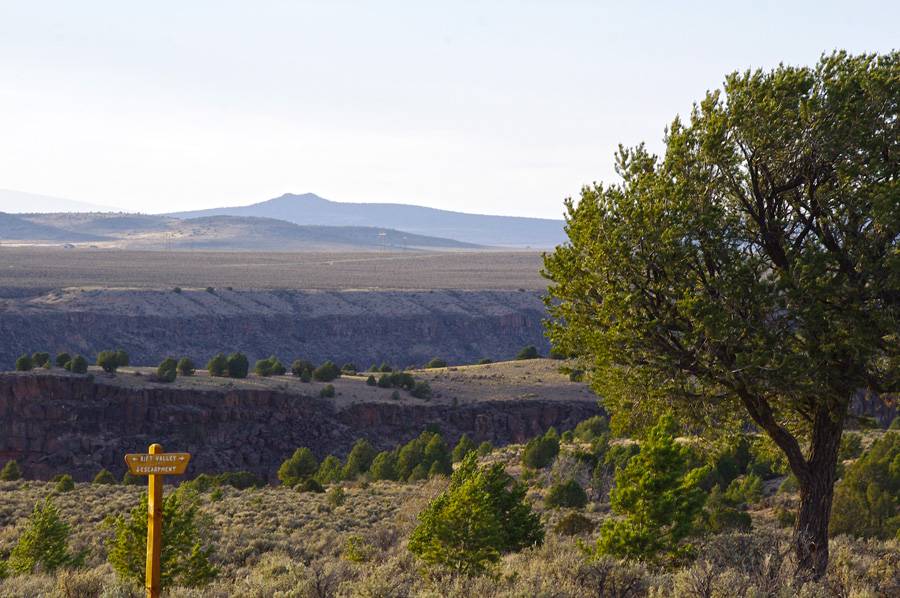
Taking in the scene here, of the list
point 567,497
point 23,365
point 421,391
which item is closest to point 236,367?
point 421,391

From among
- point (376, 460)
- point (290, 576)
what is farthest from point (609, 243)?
point (376, 460)

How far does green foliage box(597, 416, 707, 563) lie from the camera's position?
1722 cm

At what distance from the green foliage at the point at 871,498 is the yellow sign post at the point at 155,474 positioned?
27.6 metres

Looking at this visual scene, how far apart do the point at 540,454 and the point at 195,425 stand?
121 feet

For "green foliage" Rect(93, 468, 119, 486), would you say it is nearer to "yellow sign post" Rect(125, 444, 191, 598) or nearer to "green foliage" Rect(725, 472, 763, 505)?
"green foliage" Rect(725, 472, 763, 505)

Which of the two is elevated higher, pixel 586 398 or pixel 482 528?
pixel 482 528

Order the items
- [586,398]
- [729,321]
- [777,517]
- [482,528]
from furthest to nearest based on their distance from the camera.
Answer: [586,398]
[777,517]
[482,528]
[729,321]

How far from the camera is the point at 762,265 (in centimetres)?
1472

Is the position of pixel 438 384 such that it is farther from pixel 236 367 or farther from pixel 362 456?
pixel 362 456

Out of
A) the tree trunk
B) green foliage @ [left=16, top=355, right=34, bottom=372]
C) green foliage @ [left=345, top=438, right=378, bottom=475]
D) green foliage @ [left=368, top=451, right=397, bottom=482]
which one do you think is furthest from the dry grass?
the tree trunk

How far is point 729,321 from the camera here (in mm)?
13500

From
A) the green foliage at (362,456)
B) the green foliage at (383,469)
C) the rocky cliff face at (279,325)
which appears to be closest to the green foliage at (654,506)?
the green foliage at (383,469)

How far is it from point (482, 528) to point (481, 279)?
172 meters

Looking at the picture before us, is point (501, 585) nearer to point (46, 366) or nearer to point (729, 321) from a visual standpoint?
point (729, 321)
